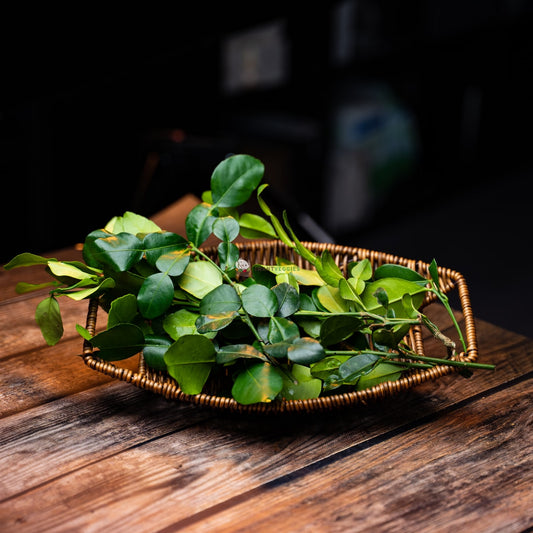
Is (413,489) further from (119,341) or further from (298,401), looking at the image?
(119,341)

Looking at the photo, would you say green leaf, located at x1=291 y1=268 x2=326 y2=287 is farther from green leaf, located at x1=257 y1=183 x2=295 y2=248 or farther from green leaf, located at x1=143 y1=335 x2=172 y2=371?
green leaf, located at x1=143 y1=335 x2=172 y2=371

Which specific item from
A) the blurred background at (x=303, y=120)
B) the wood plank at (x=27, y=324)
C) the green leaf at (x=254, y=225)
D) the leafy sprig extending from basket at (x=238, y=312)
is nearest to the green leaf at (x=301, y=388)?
the leafy sprig extending from basket at (x=238, y=312)

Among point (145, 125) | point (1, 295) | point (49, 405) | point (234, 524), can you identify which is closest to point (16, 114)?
point (145, 125)

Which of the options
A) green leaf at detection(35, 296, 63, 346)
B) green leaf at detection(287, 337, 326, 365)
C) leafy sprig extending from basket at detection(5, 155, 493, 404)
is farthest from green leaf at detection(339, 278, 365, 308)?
green leaf at detection(35, 296, 63, 346)

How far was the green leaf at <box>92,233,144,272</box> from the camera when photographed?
2.47ft

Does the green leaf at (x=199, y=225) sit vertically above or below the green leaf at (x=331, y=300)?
above

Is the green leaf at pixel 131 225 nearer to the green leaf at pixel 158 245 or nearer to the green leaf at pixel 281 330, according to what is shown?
the green leaf at pixel 158 245

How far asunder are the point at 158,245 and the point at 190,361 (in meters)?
0.16

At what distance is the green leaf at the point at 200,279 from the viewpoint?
0.79 meters

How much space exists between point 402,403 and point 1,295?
2.31 ft

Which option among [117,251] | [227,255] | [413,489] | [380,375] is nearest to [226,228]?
[227,255]

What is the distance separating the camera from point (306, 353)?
2.18ft

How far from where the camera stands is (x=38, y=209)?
2.27 meters

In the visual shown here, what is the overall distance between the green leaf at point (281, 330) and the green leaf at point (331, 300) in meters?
0.07
